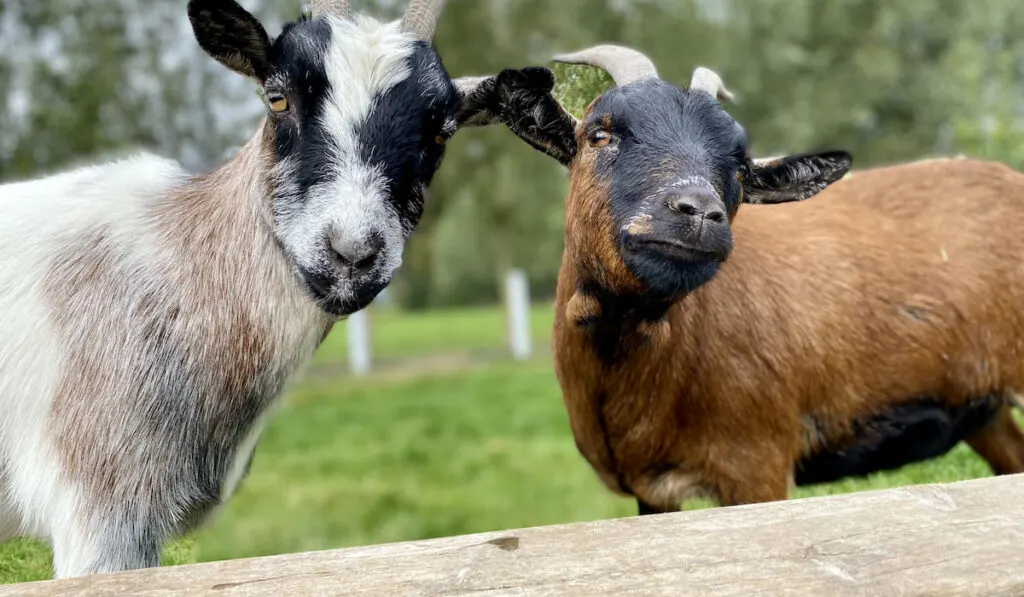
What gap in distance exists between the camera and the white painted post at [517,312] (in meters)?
13.7

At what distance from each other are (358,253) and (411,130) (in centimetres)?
39

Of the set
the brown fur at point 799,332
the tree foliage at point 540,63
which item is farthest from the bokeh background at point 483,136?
the brown fur at point 799,332

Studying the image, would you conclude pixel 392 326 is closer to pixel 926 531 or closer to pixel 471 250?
pixel 471 250

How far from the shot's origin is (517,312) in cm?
1452

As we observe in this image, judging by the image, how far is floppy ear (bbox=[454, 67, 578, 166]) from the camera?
8.33ft

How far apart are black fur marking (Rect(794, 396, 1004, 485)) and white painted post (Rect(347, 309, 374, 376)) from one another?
10139 mm

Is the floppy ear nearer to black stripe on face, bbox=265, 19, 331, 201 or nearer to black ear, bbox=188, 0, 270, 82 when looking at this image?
black stripe on face, bbox=265, 19, 331, 201

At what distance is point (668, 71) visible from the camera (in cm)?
866

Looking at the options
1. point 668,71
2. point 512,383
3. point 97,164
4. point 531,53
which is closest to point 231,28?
point 97,164

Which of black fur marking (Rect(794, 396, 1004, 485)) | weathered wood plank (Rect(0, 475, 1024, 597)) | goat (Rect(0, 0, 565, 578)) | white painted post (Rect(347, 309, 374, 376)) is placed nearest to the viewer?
weathered wood plank (Rect(0, 475, 1024, 597))

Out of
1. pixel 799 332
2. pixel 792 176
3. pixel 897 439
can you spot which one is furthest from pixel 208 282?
pixel 897 439

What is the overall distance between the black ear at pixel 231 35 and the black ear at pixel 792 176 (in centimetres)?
149

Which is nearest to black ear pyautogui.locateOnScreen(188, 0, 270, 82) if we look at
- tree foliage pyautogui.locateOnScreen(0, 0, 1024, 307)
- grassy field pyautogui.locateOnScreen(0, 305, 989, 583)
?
grassy field pyautogui.locateOnScreen(0, 305, 989, 583)

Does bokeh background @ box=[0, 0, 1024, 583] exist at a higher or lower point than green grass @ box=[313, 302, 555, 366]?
higher
